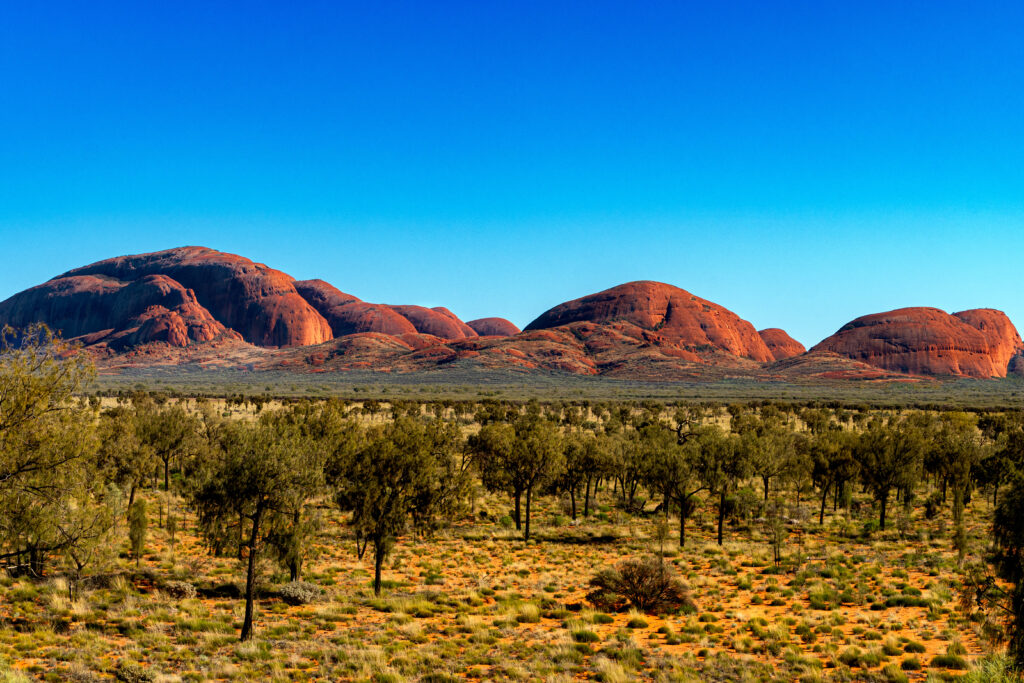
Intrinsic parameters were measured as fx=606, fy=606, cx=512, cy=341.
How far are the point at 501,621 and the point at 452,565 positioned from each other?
9.47m

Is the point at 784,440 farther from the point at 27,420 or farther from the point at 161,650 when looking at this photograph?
the point at 27,420

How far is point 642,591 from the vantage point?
23.9 meters

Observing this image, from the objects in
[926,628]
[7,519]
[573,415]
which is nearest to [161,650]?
[7,519]

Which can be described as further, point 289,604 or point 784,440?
point 784,440

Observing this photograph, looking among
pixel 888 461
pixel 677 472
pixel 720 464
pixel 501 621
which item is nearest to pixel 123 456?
pixel 501 621

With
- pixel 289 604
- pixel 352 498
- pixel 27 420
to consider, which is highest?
pixel 27 420

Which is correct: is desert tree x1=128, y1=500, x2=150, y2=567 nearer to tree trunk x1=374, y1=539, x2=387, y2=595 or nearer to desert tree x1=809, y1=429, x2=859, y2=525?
tree trunk x1=374, y1=539, x2=387, y2=595

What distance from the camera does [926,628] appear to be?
66.2 ft

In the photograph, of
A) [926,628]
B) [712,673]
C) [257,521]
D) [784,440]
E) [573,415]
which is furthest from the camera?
[573,415]

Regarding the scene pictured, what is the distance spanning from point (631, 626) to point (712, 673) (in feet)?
16.1

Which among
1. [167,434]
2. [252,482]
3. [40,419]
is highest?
[40,419]

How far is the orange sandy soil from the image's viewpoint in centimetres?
1656

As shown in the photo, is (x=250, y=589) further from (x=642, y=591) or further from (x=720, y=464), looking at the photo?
(x=720, y=464)

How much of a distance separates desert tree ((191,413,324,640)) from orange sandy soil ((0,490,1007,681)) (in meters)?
2.78
